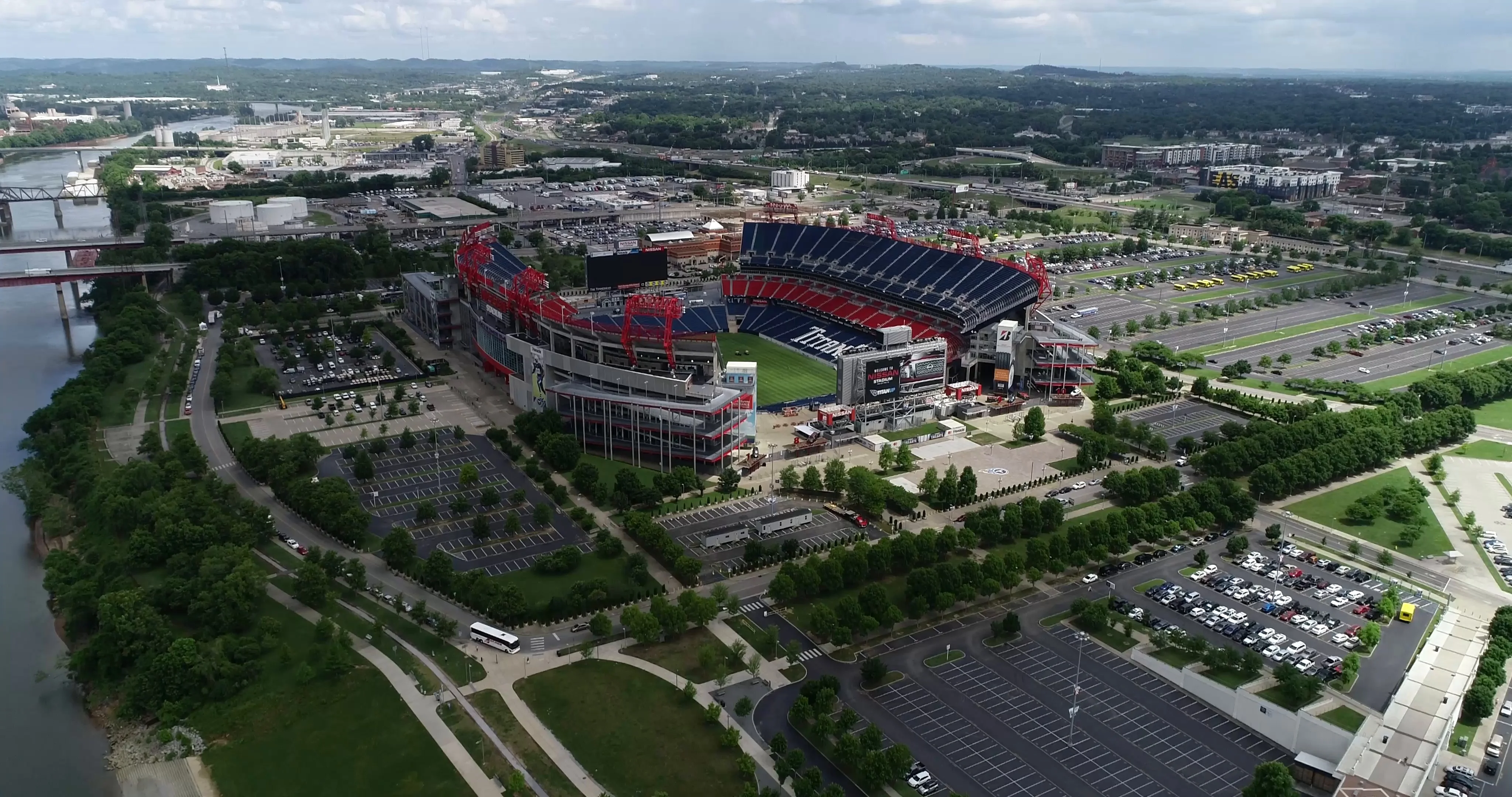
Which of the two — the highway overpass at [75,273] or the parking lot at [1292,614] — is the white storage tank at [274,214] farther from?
the parking lot at [1292,614]

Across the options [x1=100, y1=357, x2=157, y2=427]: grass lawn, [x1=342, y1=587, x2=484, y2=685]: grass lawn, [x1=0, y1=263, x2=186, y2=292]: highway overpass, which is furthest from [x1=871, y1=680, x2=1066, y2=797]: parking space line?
[x1=0, y1=263, x2=186, y2=292]: highway overpass

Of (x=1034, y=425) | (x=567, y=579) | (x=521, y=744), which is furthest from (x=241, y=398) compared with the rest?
(x=1034, y=425)

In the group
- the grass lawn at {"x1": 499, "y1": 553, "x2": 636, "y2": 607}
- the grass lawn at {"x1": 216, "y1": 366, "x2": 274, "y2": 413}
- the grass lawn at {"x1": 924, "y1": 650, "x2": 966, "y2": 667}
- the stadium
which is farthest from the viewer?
the grass lawn at {"x1": 216, "y1": 366, "x2": 274, "y2": 413}

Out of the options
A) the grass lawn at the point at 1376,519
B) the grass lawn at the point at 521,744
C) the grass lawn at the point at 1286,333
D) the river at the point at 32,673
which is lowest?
the river at the point at 32,673

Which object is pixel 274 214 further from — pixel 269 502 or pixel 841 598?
pixel 841 598

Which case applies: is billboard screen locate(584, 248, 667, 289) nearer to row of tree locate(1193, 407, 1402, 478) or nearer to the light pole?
row of tree locate(1193, 407, 1402, 478)

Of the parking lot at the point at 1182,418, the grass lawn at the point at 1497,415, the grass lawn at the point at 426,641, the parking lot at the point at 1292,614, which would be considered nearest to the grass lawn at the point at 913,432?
the parking lot at the point at 1182,418
